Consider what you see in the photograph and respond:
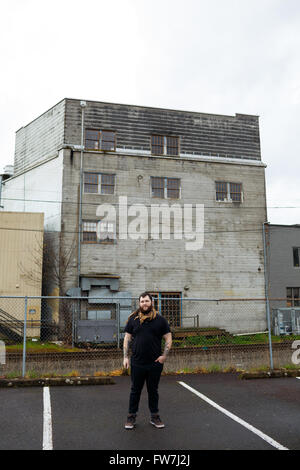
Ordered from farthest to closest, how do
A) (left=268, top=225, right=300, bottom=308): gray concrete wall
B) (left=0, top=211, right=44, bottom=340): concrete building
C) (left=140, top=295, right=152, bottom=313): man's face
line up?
(left=268, top=225, right=300, bottom=308): gray concrete wall
(left=0, top=211, right=44, bottom=340): concrete building
(left=140, top=295, right=152, bottom=313): man's face

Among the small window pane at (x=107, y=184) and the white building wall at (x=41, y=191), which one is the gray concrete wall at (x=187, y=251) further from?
the white building wall at (x=41, y=191)

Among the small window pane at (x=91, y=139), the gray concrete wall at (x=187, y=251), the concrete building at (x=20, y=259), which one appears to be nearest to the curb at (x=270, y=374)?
the gray concrete wall at (x=187, y=251)

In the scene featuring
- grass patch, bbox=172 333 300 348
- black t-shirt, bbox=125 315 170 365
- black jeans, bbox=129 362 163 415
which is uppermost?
black t-shirt, bbox=125 315 170 365

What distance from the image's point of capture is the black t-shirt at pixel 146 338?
583 cm

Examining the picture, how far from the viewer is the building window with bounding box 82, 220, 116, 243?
947 inches

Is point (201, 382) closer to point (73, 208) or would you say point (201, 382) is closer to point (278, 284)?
point (73, 208)

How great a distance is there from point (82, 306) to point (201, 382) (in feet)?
46.4

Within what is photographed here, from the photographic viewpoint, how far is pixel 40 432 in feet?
18.6

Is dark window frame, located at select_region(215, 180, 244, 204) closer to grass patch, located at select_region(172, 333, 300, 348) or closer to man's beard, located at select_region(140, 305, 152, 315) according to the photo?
grass patch, located at select_region(172, 333, 300, 348)

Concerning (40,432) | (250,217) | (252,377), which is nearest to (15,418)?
(40,432)

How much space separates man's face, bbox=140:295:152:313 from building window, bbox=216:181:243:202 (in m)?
21.3

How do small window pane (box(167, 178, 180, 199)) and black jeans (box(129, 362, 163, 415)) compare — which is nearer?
black jeans (box(129, 362, 163, 415))

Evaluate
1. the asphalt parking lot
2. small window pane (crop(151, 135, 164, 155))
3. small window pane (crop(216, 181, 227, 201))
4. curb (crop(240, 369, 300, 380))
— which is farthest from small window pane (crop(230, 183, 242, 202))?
the asphalt parking lot

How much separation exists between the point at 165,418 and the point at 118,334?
10892 millimetres
